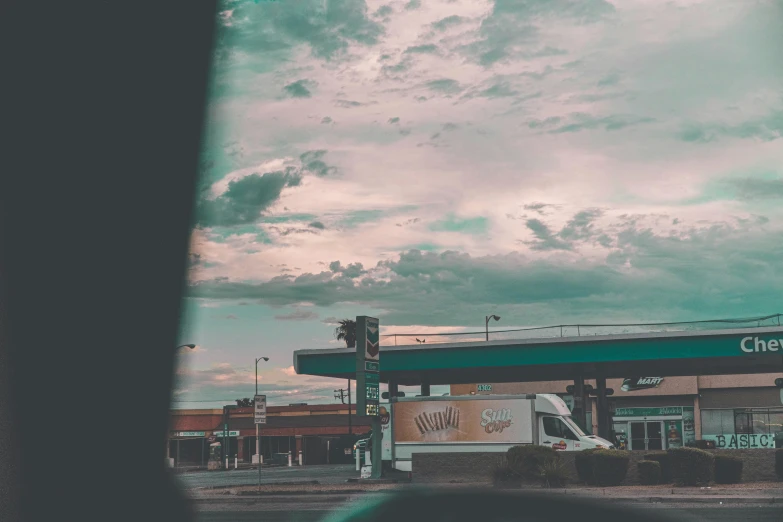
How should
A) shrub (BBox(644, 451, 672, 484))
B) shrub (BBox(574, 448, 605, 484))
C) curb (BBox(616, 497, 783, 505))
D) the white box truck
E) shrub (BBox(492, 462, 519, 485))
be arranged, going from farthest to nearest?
the white box truck < shrub (BBox(574, 448, 605, 484)) < shrub (BBox(644, 451, 672, 484)) < shrub (BBox(492, 462, 519, 485)) < curb (BBox(616, 497, 783, 505))

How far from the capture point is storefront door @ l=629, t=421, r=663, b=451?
5805 cm

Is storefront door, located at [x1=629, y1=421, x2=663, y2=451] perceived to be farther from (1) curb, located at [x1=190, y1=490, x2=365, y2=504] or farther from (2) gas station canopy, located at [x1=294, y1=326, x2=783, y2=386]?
(1) curb, located at [x1=190, y1=490, x2=365, y2=504]

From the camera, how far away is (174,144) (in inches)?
749

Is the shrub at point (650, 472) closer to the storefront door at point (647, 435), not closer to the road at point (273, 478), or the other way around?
the road at point (273, 478)

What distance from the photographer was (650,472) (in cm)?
2538

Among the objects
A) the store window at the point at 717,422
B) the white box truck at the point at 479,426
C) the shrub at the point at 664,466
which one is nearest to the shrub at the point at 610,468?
the shrub at the point at 664,466

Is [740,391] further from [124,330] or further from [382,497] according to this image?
[382,497]

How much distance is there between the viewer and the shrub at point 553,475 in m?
25.2

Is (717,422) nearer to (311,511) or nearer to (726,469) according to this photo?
(726,469)

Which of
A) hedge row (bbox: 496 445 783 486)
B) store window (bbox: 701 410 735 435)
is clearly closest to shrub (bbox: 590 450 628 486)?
hedge row (bbox: 496 445 783 486)

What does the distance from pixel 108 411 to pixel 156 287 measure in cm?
264

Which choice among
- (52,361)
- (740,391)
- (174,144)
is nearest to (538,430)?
(174,144)

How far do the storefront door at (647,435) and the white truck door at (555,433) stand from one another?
28.6 metres

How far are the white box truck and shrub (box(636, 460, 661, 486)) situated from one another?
4.77m
